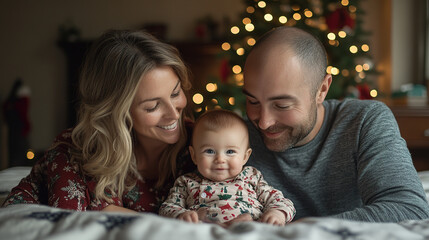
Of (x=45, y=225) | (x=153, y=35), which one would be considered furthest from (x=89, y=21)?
(x=45, y=225)

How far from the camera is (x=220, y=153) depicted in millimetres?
1448

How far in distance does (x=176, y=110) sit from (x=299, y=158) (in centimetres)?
53

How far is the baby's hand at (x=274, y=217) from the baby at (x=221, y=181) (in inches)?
1.8

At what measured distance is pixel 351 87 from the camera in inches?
149

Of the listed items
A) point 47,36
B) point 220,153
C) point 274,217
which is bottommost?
point 274,217

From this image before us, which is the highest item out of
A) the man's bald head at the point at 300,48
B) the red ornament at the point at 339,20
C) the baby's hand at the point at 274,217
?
the red ornament at the point at 339,20

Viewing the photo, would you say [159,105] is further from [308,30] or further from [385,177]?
[308,30]

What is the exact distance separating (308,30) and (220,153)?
2.34m

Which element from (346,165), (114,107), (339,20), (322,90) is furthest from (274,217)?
(339,20)

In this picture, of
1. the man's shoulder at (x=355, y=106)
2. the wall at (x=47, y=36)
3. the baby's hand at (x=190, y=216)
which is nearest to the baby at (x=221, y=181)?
the baby's hand at (x=190, y=216)

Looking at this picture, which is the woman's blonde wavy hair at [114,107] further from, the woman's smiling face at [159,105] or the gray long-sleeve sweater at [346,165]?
the gray long-sleeve sweater at [346,165]

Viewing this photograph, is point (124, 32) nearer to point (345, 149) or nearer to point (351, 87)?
point (345, 149)

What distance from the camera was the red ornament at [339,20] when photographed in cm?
351

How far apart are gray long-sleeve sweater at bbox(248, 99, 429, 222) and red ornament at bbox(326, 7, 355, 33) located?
2006 millimetres
